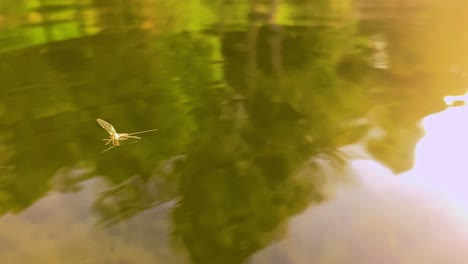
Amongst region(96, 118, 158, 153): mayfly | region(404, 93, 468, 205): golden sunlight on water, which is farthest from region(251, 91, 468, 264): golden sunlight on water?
region(96, 118, 158, 153): mayfly

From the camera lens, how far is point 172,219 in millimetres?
1082

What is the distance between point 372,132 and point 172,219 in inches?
29.0

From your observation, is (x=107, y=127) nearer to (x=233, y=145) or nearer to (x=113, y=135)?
(x=113, y=135)

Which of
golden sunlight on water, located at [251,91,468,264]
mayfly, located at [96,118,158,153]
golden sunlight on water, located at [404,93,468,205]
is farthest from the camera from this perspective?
mayfly, located at [96,118,158,153]

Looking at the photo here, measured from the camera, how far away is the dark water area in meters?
1.04

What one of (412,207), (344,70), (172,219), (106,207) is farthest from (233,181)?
(344,70)

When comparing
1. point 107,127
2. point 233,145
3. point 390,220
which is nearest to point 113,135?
point 107,127

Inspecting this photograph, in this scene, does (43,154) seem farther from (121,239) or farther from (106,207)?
(121,239)

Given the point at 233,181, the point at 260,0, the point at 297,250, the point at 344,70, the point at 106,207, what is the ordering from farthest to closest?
1. the point at 260,0
2. the point at 344,70
3. the point at 233,181
4. the point at 106,207
5. the point at 297,250

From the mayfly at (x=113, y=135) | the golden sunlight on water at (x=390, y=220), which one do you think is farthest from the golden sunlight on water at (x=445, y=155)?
the mayfly at (x=113, y=135)

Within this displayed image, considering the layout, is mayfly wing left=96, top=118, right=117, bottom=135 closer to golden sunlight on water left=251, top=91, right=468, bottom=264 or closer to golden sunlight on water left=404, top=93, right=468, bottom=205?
golden sunlight on water left=251, top=91, right=468, bottom=264

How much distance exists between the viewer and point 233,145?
136 cm

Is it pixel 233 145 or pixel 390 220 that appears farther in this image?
pixel 233 145

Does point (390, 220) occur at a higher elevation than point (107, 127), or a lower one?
lower
